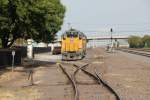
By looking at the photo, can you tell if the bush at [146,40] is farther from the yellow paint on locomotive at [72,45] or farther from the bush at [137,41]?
the yellow paint on locomotive at [72,45]

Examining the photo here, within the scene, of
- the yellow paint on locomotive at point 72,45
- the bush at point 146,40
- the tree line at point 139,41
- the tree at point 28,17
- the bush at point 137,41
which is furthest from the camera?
the bush at point 137,41

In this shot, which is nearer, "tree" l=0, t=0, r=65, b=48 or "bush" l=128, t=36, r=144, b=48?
"tree" l=0, t=0, r=65, b=48

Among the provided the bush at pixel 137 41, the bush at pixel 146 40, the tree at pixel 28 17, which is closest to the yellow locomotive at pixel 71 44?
the tree at pixel 28 17

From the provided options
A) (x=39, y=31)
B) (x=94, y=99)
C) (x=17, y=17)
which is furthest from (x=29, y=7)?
(x=94, y=99)

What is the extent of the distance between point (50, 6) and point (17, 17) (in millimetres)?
3588

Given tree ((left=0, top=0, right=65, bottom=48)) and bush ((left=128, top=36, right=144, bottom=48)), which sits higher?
tree ((left=0, top=0, right=65, bottom=48))

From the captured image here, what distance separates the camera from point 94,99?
16016 millimetres

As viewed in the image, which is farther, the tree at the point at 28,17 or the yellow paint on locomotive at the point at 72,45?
the yellow paint on locomotive at the point at 72,45

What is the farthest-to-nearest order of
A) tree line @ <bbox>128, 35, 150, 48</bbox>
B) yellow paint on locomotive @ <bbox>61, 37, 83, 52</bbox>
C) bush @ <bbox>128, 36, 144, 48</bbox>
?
bush @ <bbox>128, 36, 144, 48</bbox>, tree line @ <bbox>128, 35, 150, 48</bbox>, yellow paint on locomotive @ <bbox>61, 37, 83, 52</bbox>

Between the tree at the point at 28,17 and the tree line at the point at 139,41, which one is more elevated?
the tree at the point at 28,17

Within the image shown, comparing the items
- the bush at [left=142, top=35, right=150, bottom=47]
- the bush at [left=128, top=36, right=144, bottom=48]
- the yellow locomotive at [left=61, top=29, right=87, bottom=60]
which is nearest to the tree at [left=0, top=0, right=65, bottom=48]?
the yellow locomotive at [left=61, top=29, right=87, bottom=60]

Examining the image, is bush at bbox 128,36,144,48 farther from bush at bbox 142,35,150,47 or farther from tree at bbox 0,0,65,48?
tree at bbox 0,0,65,48

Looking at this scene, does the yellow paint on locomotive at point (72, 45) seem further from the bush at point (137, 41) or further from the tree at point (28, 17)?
the bush at point (137, 41)

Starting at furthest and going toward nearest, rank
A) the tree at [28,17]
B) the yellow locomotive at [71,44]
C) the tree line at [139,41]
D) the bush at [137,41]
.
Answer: the bush at [137,41] < the tree line at [139,41] < the yellow locomotive at [71,44] < the tree at [28,17]
